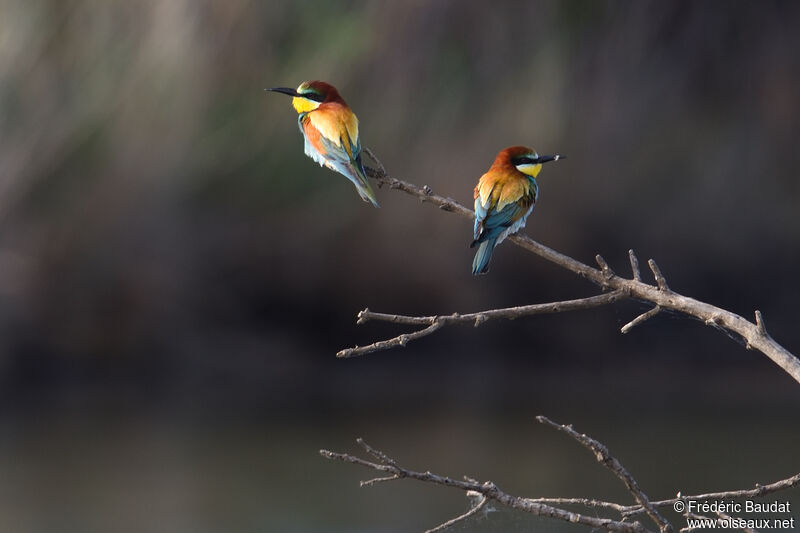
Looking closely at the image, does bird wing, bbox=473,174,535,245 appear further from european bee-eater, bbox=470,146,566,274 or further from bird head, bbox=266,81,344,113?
bird head, bbox=266,81,344,113

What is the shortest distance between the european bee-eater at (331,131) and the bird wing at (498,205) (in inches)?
5.5

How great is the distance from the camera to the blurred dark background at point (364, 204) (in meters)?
3.55

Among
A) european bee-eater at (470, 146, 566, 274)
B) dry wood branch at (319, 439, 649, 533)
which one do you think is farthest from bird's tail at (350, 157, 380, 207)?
dry wood branch at (319, 439, 649, 533)

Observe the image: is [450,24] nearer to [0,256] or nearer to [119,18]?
[119,18]

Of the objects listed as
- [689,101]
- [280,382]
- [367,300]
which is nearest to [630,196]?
[689,101]

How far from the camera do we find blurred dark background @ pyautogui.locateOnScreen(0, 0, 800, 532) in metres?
3.55

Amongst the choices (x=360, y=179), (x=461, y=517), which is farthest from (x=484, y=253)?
(x=461, y=517)

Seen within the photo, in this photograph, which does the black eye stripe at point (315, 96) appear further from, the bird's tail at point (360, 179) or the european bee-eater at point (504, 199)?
the european bee-eater at point (504, 199)

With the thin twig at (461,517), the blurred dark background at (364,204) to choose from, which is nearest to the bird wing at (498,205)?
the thin twig at (461,517)

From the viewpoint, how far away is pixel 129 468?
3.18 m

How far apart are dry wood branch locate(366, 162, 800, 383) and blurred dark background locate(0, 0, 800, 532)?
2518 millimetres

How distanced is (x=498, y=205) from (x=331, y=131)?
0.66ft

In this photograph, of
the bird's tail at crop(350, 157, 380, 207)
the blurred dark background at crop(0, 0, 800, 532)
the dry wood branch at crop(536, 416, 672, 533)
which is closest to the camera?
the dry wood branch at crop(536, 416, 672, 533)

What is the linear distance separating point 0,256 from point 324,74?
1389 millimetres
